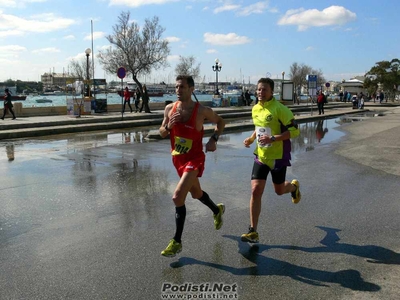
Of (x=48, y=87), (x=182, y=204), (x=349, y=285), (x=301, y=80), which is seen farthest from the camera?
(x=48, y=87)

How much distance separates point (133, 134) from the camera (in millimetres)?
17391

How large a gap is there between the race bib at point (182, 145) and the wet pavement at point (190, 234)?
1.03m

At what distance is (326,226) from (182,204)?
2034 millimetres

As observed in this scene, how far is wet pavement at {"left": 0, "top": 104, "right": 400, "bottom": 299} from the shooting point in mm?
3789

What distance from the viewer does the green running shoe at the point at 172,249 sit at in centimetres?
430

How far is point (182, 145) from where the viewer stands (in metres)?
4.69

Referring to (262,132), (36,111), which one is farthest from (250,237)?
(36,111)

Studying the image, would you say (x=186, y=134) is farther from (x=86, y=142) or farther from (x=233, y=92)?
(x=233, y=92)

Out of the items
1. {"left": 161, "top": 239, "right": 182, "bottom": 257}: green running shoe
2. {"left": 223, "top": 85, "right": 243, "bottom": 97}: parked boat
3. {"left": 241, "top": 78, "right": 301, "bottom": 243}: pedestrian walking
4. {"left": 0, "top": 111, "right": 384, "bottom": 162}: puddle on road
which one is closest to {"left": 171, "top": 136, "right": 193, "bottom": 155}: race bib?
{"left": 241, "top": 78, "right": 301, "bottom": 243}: pedestrian walking

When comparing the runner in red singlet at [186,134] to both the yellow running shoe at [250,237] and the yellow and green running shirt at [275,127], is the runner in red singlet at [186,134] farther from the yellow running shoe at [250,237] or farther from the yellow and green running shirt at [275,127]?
the yellow running shoe at [250,237]

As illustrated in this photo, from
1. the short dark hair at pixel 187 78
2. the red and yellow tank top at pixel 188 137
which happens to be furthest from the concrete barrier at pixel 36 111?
the red and yellow tank top at pixel 188 137

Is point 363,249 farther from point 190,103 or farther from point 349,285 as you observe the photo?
point 190,103

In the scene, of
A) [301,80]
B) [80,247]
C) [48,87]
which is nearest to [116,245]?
[80,247]

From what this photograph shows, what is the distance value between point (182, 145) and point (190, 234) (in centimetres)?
113
